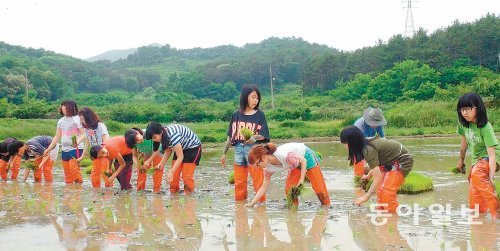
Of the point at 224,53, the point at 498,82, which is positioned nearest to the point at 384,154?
the point at 498,82

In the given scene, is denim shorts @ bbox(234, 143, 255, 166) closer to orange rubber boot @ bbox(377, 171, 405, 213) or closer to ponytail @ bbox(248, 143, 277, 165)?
ponytail @ bbox(248, 143, 277, 165)

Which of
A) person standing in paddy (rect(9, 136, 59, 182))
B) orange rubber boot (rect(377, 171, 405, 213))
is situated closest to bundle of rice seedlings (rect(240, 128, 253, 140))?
orange rubber boot (rect(377, 171, 405, 213))

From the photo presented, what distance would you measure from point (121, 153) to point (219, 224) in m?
3.81

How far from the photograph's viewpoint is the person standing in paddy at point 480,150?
642cm

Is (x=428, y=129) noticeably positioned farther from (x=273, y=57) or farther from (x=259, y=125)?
(x=273, y=57)

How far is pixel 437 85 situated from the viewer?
55281 mm

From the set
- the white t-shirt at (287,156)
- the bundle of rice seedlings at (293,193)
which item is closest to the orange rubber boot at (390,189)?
the bundle of rice seedlings at (293,193)

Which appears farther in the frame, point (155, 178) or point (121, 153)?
point (121, 153)

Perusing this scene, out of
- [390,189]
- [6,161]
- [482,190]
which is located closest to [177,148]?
[390,189]

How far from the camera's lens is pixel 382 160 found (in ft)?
23.3

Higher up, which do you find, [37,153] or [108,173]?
[37,153]

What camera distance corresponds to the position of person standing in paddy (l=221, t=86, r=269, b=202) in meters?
8.12

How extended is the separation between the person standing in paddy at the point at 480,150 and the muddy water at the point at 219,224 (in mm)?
285

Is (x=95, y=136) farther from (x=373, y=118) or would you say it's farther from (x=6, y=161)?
(x=373, y=118)
